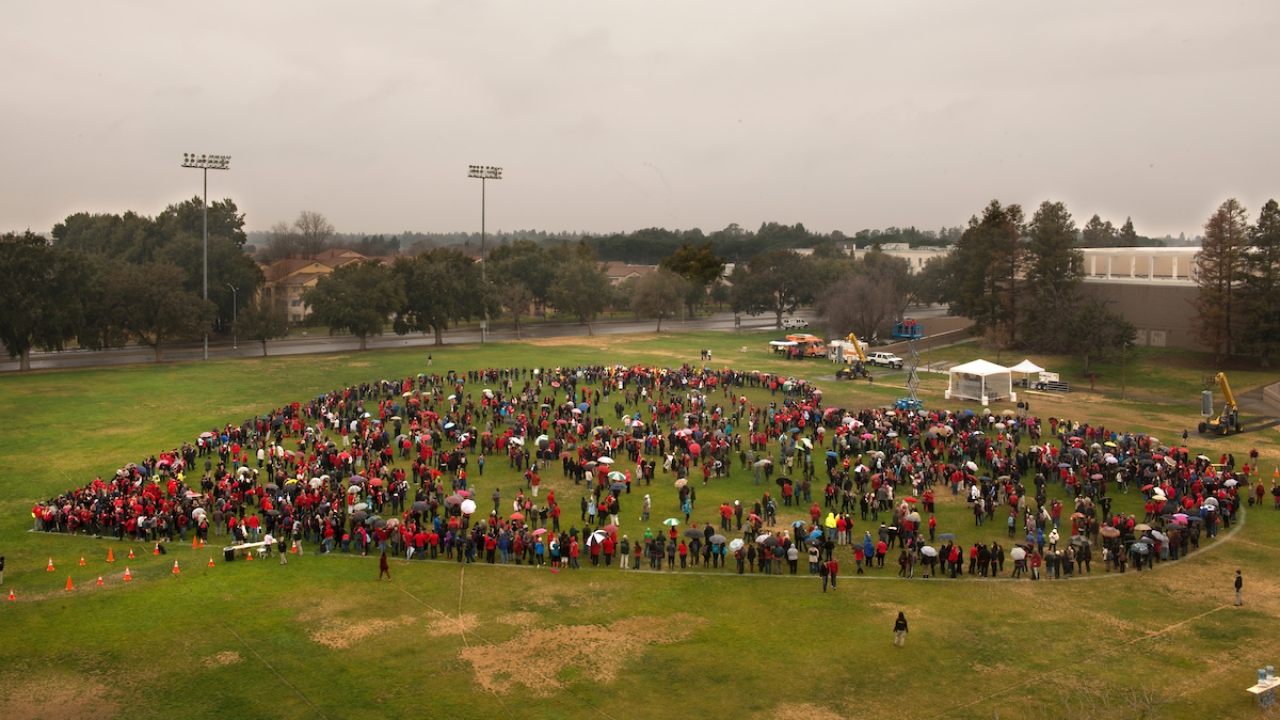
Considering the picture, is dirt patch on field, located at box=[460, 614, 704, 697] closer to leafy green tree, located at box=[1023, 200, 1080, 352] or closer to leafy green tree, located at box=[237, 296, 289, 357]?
leafy green tree, located at box=[1023, 200, 1080, 352]

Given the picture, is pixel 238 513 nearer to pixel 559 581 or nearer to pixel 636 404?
pixel 559 581

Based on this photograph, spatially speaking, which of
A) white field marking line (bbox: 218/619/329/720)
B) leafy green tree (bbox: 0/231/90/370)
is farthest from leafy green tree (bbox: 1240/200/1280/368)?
leafy green tree (bbox: 0/231/90/370)

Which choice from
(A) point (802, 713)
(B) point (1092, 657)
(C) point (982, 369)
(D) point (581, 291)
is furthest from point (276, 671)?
(D) point (581, 291)

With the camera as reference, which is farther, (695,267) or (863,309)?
(695,267)

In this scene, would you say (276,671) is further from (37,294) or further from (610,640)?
(37,294)

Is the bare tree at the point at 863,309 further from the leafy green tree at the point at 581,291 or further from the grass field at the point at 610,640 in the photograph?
the grass field at the point at 610,640

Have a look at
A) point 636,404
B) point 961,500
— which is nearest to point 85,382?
point 636,404
